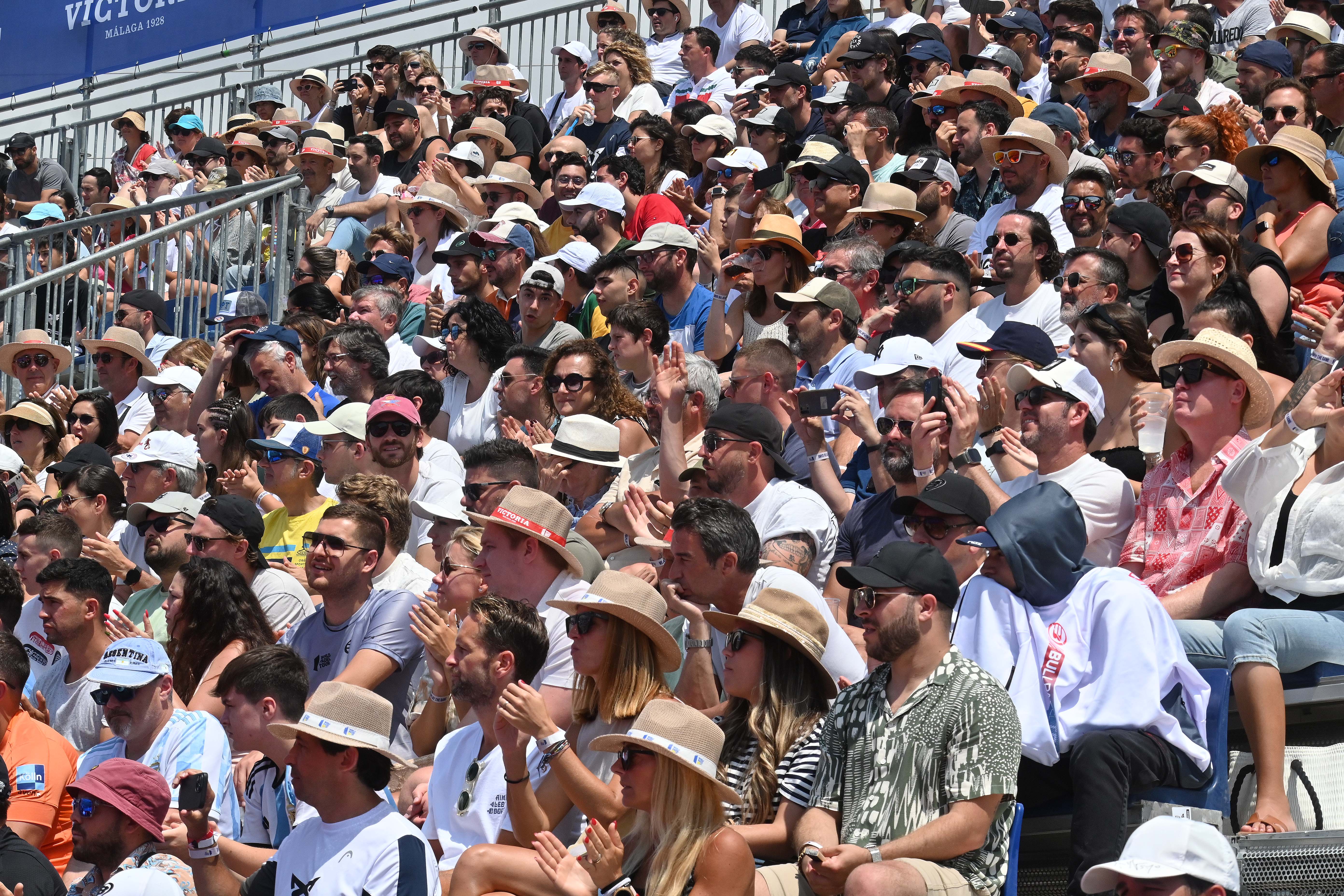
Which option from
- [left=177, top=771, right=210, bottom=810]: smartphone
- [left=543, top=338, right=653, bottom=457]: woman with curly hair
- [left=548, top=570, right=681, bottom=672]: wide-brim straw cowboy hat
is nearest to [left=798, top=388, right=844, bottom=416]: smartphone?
[left=543, top=338, right=653, bottom=457]: woman with curly hair

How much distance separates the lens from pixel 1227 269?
8.66 m

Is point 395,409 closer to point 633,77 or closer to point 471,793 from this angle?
point 471,793

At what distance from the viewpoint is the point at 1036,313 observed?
969 centimetres

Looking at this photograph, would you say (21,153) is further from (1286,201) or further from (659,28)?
(1286,201)

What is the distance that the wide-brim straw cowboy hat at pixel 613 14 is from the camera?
17.7 m

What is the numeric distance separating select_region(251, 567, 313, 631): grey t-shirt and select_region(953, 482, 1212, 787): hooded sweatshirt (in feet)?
12.0

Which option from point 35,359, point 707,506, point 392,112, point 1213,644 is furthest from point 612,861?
point 392,112

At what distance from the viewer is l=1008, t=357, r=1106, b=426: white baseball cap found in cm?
723

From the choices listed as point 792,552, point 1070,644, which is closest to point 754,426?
point 792,552

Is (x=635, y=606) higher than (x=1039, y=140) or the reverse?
the reverse

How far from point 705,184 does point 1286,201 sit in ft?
17.8

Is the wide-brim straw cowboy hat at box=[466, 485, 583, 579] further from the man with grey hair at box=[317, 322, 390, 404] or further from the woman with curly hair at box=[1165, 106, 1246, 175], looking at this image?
the woman with curly hair at box=[1165, 106, 1246, 175]

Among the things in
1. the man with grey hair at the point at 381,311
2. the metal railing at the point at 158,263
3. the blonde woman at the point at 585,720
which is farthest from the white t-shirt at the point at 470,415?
the blonde woman at the point at 585,720

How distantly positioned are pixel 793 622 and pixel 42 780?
329 centimetres
